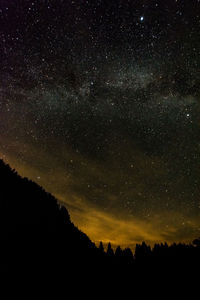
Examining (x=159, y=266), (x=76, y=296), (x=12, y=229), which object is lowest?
(x=76, y=296)

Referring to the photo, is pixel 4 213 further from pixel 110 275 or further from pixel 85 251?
pixel 110 275

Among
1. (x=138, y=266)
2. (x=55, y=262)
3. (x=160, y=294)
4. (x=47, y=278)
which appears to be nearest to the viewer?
(x=47, y=278)

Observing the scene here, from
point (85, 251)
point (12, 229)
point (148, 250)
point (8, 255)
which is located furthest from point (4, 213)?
point (148, 250)

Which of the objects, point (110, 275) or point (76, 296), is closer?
point (76, 296)

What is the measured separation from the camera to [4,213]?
125ft

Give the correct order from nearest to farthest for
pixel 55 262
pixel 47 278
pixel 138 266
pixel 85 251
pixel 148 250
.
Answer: pixel 47 278 → pixel 55 262 → pixel 85 251 → pixel 138 266 → pixel 148 250

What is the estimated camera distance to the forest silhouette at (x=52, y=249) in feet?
119

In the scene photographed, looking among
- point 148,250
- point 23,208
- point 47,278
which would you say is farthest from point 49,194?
point 148,250

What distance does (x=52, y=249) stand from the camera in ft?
138

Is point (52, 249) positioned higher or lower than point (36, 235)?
lower

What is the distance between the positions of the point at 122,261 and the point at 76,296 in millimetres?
28176

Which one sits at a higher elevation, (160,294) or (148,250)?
(148,250)

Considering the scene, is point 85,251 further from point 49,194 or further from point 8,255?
point 8,255

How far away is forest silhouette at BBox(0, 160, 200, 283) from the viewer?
36.2 metres
